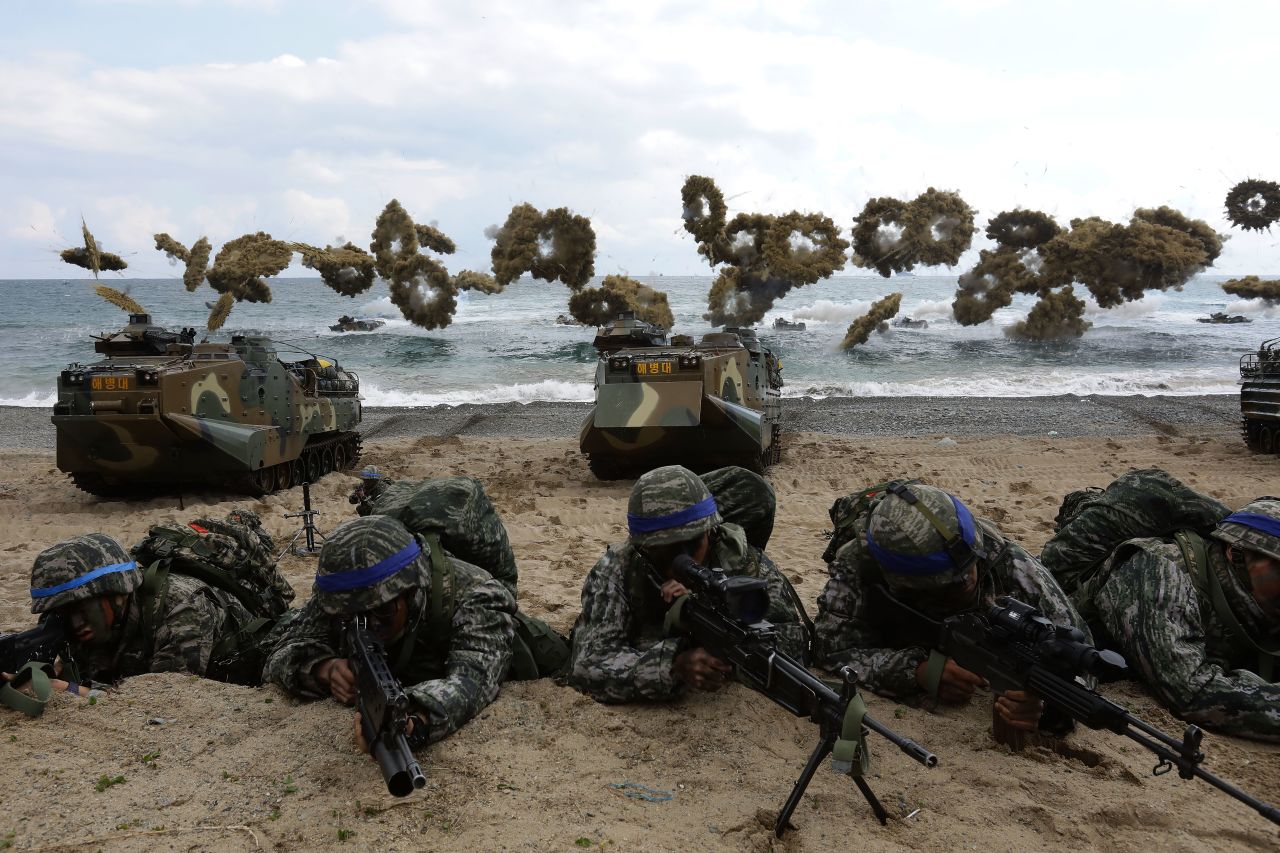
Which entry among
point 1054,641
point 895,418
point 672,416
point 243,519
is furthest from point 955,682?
point 895,418

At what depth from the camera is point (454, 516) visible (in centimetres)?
454

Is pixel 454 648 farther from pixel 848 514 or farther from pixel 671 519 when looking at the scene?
pixel 848 514

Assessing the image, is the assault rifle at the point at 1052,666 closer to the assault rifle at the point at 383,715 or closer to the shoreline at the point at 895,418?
the assault rifle at the point at 383,715

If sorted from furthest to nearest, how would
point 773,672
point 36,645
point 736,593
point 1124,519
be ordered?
point 1124,519
point 36,645
point 736,593
point 773,672

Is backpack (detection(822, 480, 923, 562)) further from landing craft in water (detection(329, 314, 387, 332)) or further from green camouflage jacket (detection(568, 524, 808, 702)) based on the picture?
landing craft in water (detection(329, 314, 387, 332))

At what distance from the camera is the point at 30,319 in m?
55.8

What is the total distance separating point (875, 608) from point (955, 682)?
526mm

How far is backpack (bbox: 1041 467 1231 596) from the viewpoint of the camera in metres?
4.50

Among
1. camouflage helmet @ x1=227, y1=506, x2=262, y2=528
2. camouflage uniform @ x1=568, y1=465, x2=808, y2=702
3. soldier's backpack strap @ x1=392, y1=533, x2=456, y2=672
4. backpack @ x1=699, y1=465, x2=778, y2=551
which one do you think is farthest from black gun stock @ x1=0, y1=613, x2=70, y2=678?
backpack @ x1=699, y1=465, x2=778, y2=551

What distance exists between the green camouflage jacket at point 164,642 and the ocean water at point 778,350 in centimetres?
1737

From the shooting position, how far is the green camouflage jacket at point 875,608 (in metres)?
3.96

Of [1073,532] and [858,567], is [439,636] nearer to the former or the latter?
[858,567]

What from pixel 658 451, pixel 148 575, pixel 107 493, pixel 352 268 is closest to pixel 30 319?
pixel 352 268

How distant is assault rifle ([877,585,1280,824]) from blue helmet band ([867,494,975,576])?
0.19 meters
